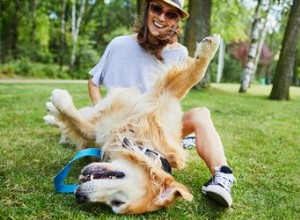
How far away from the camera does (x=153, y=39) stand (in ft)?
12.7

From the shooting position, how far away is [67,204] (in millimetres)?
2615

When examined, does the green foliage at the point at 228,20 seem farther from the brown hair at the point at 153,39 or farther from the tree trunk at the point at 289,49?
the brown hair at the point at 153,39

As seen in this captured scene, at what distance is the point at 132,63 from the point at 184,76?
896mm

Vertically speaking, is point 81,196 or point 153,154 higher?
point 153,154

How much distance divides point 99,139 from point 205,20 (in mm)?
9956

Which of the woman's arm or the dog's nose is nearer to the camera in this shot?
the dog's nose

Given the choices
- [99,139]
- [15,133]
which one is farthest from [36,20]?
[99,139]

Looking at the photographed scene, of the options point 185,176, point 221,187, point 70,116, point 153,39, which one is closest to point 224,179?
point 221,187

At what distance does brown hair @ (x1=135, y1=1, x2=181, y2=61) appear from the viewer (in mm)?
3826

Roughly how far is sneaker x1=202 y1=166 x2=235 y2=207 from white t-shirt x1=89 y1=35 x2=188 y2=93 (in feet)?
4.21

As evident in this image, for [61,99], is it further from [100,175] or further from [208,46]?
[208,46]

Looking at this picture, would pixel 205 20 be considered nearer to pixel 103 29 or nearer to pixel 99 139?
pixel 99 139

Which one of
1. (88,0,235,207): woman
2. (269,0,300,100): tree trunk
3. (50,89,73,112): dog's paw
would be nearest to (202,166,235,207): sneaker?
(88,0,235,207): woman

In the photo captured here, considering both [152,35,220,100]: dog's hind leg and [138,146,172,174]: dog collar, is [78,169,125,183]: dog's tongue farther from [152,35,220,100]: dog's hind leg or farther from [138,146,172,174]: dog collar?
[152,35,220,100]: dog's hind leg
